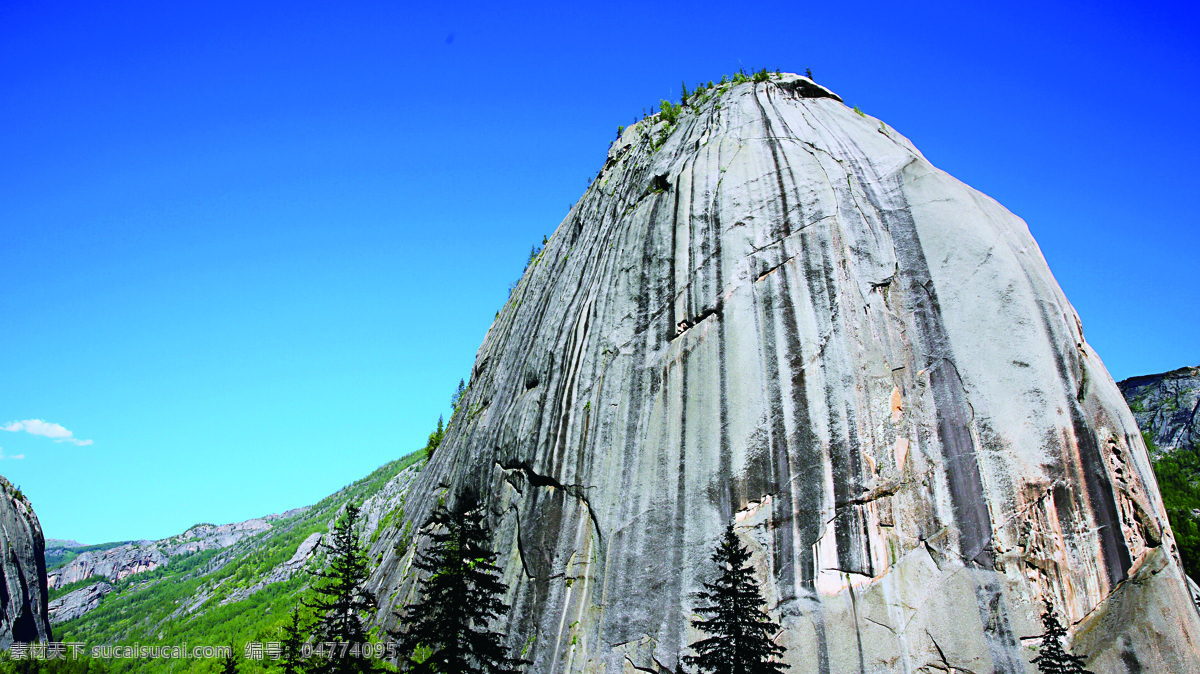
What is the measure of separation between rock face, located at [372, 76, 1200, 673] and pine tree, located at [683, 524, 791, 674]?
84 centimetres

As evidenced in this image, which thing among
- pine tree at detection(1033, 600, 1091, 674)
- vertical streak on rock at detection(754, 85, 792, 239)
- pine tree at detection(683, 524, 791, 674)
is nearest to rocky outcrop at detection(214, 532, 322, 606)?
vertical streak on rock at detection(754, 85, 792, 239)

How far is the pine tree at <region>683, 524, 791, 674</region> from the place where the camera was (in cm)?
1524

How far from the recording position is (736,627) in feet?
50.9

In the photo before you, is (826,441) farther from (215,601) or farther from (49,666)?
(215,601)

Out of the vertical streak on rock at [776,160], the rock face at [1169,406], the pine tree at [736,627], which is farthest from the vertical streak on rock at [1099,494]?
the rock face at [1169,406]

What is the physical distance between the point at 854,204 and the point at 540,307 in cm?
1379

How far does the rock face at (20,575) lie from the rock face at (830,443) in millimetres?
47252

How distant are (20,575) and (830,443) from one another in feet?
220

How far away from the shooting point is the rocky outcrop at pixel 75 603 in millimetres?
142387

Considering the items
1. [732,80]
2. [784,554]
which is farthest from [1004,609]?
[732,80]

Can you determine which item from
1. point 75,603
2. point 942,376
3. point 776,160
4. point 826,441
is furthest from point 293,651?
point 75,603

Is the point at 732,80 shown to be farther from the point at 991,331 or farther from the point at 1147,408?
the point at 1147,408

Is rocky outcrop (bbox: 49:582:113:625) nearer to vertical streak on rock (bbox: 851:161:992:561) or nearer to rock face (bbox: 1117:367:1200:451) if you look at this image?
vertical streak on rock (bbox: 851:161:992:561)

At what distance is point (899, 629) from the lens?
52.4ft
